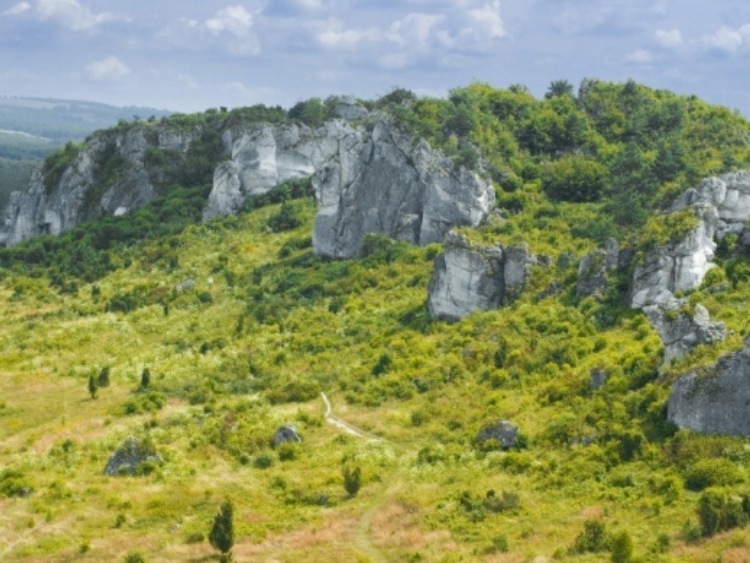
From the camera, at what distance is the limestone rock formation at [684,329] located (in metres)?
43.3

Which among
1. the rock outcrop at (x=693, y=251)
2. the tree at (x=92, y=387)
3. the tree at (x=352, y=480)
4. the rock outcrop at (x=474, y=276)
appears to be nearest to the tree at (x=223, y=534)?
the tree at (x=352, y=480)

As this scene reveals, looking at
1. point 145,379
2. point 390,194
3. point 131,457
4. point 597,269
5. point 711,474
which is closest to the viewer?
point 711,474

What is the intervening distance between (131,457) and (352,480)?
41.8 ft

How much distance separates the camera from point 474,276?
6494cm

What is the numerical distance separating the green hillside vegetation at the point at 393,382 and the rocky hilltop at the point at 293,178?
322 centimetres

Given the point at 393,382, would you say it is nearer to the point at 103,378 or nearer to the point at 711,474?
the point at 103,378

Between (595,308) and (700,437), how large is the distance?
783 inches

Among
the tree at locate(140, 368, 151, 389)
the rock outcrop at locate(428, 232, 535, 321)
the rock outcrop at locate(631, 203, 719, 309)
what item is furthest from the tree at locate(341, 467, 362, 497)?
the rock outcrop at locate(428, 232, 535, 321)

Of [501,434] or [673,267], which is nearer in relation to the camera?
[501,434]

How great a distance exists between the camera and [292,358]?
6512cm

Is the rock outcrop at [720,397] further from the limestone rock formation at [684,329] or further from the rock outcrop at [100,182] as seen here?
the rock outcrop at [100,182]

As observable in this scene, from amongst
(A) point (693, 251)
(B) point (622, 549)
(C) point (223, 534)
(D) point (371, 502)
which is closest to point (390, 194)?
(A) point (693, 251)

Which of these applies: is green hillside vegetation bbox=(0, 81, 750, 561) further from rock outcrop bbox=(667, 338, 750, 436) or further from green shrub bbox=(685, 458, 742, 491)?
rock outcrop bbox=(667, 338, 750, 436)

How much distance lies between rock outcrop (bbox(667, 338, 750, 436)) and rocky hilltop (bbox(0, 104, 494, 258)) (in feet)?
132
